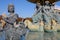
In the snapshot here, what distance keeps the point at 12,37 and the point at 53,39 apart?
2725 mm

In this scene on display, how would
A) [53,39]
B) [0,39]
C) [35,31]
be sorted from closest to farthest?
[0,39] → [53,39] → [35,31]

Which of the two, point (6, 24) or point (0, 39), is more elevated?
point (6, 24)

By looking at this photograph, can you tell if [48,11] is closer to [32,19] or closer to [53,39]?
[32,19]

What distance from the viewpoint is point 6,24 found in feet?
13.5

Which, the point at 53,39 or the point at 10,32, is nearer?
the point at 10,32

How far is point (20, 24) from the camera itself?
403 cm

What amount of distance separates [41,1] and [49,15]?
7.06 feet

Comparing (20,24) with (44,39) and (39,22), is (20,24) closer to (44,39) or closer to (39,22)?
(44,39)

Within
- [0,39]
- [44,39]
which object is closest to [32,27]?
[44,39]

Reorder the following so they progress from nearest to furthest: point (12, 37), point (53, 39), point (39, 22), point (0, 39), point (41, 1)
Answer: point (12, 37) < point (0, 39) < point (53, 39) < point (39, 22) < point (41, 1)

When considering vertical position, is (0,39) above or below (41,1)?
below

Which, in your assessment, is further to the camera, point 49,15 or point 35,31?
point 49,15

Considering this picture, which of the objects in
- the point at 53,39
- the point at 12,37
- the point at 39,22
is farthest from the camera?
the point at 39,22

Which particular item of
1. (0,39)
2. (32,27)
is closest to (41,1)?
(32,27)
